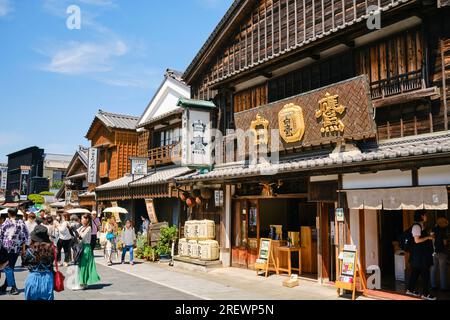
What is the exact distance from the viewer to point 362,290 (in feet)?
33.8

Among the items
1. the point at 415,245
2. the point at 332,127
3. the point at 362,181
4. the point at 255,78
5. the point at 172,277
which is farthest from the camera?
the point at 255,78

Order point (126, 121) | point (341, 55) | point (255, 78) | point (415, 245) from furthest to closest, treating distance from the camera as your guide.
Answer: point (126, 121), point (255, 78), point (341, 55), point (415, 245)

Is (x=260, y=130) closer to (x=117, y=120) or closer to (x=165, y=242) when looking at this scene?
(x=165, y=242)

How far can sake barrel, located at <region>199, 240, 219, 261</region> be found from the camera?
15.8 meters

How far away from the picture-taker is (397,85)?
1063 centimetres

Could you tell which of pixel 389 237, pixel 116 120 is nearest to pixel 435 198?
pixel 389 237

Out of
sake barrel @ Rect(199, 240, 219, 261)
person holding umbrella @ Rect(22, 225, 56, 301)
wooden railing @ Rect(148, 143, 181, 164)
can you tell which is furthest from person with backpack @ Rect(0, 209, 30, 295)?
wooden railing @ Rect(148, 143, 181, 164)

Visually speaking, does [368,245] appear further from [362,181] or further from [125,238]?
[125,238]

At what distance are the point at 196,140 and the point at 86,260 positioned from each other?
6940 mm

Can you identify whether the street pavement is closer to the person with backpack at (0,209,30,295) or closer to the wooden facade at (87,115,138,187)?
the person with backpack at (0,209,30,295)

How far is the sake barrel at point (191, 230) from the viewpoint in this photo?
1680 centimetres

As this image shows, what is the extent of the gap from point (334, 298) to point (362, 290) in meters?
0.79

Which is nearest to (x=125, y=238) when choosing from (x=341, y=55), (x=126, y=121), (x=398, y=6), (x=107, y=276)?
(x=107, y=276)

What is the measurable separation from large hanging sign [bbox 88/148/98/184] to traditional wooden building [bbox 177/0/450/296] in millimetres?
14930
